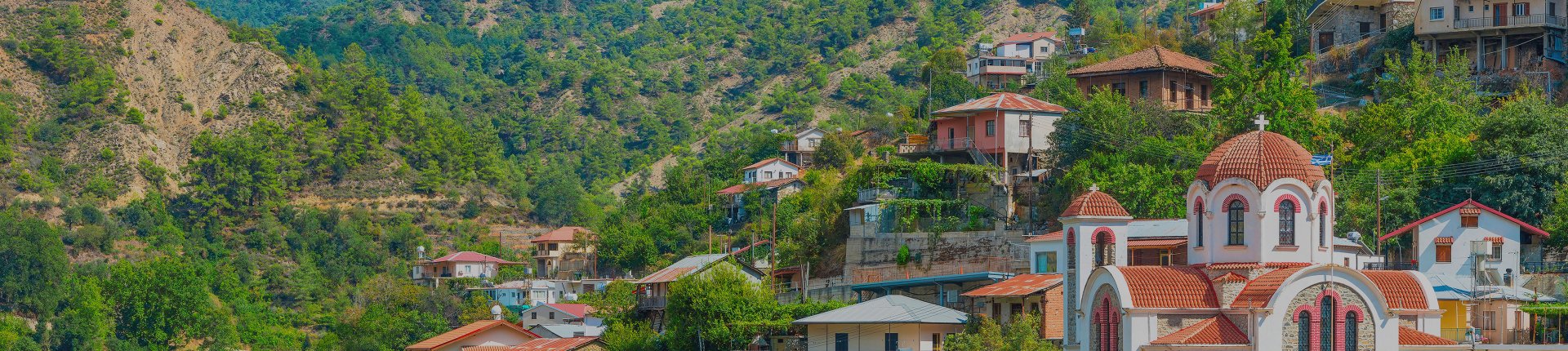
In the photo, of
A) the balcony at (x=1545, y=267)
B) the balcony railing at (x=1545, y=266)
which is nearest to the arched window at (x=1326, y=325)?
the balcony at (x=1545, y=267)

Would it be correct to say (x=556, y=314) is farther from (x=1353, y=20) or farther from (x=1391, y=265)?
(x=1391, y=265)

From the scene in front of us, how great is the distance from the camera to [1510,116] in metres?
68.5

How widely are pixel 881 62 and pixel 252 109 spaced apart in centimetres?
5581

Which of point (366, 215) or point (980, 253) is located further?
point (366, 215)

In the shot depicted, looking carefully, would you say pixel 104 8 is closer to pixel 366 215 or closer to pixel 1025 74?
pixel 366 215

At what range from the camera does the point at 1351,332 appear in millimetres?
47031

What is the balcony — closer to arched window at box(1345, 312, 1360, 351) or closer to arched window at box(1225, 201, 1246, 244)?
arched window at box(1345, 312, 1360, 351)

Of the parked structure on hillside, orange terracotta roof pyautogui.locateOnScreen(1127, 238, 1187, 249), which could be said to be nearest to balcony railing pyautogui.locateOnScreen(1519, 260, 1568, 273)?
the parked structure on hillside

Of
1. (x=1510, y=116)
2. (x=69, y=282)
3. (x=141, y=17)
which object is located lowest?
(x=69, y=282)

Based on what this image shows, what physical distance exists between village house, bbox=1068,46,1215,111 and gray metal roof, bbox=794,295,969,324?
80.0ft

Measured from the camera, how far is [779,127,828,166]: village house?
421 ft

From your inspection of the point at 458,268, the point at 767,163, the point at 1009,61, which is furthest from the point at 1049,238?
the point at 458,268

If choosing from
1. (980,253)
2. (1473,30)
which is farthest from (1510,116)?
(980,253)

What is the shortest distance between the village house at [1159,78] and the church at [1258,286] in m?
37.0
